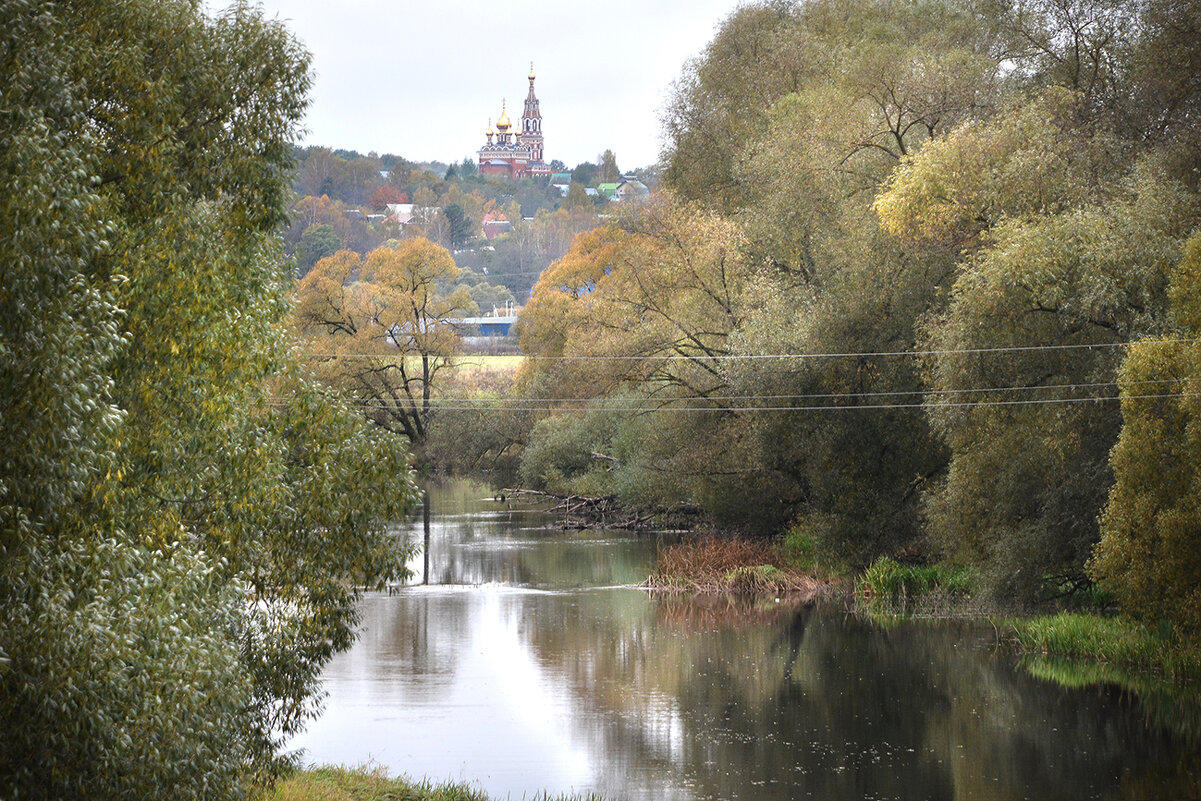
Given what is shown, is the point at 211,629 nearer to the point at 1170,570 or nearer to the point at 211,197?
the point at 211,197

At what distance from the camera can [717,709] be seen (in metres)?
21.2

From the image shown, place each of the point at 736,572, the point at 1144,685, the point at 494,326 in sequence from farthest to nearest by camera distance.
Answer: the point at 494,326
the point at 736,572
the point at 1144,685

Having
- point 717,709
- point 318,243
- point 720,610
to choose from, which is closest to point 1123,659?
point 717,709

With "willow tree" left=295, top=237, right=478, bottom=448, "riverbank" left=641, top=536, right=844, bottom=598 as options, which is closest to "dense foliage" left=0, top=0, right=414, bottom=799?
"riverbank" left=641, top=536, right=844, bottom=598

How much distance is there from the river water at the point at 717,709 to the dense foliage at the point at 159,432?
17.6 feet

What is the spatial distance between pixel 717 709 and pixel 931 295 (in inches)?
507

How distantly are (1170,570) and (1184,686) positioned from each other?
2106 mm

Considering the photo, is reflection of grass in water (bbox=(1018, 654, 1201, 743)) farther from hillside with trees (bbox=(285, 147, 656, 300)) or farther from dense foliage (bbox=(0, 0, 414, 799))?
hillside with trees (bbox=(285, 147, 656, 300))

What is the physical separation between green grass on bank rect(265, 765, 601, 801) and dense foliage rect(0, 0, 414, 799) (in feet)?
3.80

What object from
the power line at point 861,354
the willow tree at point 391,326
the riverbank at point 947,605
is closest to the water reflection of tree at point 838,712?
the riverbank at point 947,605

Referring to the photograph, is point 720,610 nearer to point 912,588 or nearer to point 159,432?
point 912,588

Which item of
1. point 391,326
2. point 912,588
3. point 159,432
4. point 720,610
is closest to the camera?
point 159,432

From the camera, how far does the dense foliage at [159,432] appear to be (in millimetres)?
8289

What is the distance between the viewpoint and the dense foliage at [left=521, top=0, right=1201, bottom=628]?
73.3 ft
